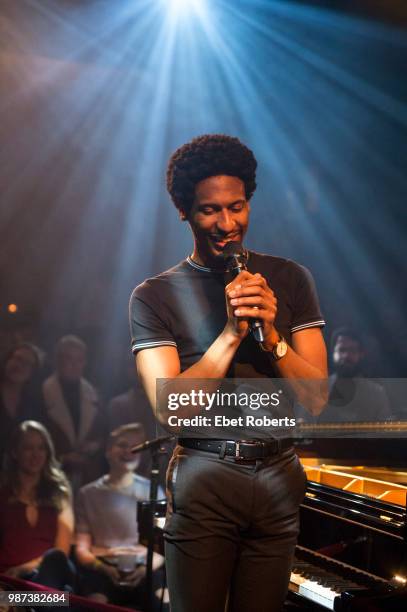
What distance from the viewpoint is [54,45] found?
3990 mm

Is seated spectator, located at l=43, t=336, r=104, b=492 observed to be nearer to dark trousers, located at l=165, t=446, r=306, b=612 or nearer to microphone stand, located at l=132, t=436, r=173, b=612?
microphone stand, located at l=132, t=436, r=173, b=612

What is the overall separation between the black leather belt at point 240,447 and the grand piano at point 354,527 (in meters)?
0.58

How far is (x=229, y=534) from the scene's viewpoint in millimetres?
1352

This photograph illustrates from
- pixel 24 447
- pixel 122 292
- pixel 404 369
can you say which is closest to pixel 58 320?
pixel 122 292

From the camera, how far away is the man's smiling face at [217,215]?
1.55 metres

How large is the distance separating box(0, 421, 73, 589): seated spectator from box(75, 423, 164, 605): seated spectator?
0.10 meters

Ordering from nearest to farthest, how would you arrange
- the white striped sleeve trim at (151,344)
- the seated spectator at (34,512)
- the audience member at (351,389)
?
the white striped sleeve trim at (151,344), the audience member at (351,389), the seated spectator at (34,512)

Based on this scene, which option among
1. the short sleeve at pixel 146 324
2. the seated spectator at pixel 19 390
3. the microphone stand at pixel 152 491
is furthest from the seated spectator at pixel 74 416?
the short sleeve at pixel 146 324

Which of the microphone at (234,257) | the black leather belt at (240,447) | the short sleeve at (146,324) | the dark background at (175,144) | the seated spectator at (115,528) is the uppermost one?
the dark background at (175,144)

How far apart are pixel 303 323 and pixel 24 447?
2571 millimetres

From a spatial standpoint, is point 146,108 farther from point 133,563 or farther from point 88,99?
point 133,563

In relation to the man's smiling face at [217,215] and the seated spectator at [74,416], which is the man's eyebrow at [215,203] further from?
the seated spectator at [74,416]

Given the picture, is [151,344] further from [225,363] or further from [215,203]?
[215,203]

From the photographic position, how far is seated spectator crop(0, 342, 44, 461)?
3816 millimetres
